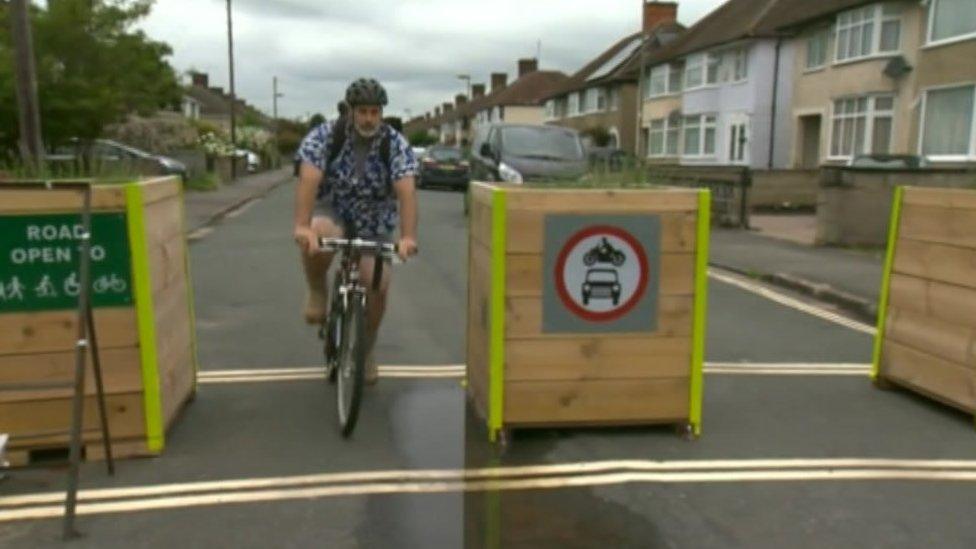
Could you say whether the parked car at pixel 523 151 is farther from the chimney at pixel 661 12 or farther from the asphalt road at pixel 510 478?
the chimney at pixel 661 12

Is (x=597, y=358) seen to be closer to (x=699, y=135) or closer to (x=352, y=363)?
(x=352, y=363)

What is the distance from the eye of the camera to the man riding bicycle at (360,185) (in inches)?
202

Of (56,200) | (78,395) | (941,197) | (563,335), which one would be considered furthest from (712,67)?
(78,395)

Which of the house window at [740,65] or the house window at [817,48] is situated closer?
the house window at [817,48]

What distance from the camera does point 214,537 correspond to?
145 inches

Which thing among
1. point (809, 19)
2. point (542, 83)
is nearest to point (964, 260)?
point (809, 19)

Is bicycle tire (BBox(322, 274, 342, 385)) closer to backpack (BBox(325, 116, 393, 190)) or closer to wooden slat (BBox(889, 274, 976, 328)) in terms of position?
backpack (BBox(325, 116, 393, 190))

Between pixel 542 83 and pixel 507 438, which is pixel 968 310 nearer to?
pixel 507 438

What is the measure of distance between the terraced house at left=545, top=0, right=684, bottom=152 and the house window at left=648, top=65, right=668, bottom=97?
1516 millimetres

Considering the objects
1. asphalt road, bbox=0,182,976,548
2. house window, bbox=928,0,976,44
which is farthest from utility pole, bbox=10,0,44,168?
house window, bbox=928,0,976,44

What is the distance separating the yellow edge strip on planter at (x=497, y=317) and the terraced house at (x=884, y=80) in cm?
2218

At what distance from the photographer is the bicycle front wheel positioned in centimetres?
473

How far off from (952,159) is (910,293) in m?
20.9

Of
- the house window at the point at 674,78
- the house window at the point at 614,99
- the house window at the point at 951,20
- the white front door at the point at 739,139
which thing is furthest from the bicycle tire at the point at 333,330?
Answer: the house window at the point at 614,99
